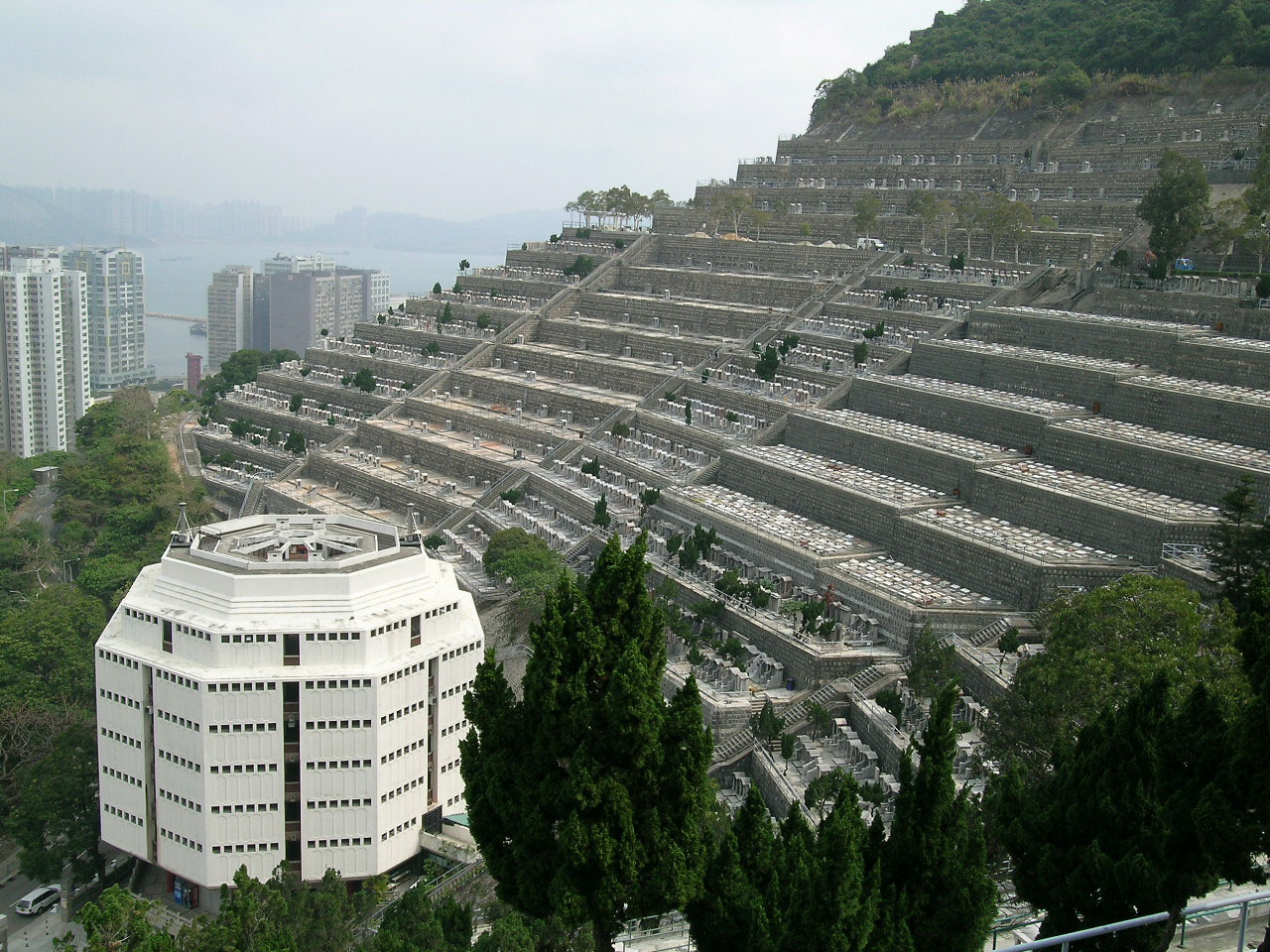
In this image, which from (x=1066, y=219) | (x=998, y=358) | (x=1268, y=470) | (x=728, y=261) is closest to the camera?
(x=1268, y=470)

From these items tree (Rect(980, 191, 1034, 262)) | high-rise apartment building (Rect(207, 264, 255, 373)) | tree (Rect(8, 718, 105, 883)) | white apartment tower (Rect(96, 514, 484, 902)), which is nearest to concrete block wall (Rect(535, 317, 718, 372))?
tree (Rect(980, 191, 1034, 262))

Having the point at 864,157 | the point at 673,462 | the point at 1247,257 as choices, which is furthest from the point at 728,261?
the point at 1247,257

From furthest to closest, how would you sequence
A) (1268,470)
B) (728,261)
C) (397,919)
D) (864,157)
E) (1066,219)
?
(864,157)
(728,261)
(1066,219)
(1268,470)
(397,919)

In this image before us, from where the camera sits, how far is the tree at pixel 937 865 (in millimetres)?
11867

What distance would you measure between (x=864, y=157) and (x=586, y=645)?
1698 inches

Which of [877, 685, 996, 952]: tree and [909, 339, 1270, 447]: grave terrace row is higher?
[909, 339, 1270, 447]: grave terrace row

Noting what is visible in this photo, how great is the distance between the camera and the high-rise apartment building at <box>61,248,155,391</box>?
99.2m

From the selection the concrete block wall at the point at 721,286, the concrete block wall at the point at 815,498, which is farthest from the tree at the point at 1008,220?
the concrete block wall at the point at 815,498

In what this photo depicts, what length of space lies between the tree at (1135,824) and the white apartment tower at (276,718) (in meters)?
13.4

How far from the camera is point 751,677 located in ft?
78.1

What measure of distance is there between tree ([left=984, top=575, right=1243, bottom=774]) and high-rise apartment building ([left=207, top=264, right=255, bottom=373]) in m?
94.1

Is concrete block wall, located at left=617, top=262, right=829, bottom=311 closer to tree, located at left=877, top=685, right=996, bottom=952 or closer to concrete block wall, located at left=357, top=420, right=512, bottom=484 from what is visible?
concrete block wall, located at left=357, top=420, right=512, bottom=484

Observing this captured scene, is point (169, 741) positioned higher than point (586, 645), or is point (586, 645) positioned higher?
point (586, 645)

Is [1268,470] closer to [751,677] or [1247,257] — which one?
[751,677]
